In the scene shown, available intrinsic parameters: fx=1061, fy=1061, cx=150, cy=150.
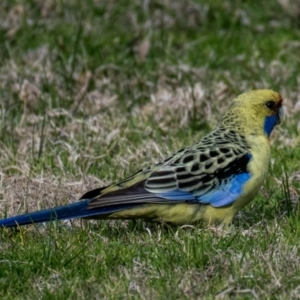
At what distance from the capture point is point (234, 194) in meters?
5.53

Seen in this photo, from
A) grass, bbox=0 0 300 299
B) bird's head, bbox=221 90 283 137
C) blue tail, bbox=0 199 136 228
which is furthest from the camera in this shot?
bird's head, bbox=221 90 283 137

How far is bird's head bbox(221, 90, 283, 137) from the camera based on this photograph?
19.6 feet


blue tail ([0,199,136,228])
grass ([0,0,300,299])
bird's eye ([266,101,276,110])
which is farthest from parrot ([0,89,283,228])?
bird's eye ([266,101,276,110])

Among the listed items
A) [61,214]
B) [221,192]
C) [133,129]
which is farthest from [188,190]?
[133,129]

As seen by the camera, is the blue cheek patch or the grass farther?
the blue cheek patch

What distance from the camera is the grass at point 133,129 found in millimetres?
4809

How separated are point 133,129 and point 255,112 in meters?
1.55

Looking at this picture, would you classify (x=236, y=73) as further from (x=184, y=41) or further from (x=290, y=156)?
(x=290, y=156)

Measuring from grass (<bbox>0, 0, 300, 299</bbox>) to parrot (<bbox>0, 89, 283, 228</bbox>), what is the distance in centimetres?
Answer: 10

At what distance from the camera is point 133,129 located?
7398 millimetres

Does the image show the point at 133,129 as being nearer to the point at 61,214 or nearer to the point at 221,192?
the point at 221,192

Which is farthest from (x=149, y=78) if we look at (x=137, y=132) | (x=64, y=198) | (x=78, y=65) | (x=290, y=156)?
(x=64, y=198)

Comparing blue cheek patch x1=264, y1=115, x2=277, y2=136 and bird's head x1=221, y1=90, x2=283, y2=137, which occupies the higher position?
bird's head x1=221, y1=90, x2=283, y2=137

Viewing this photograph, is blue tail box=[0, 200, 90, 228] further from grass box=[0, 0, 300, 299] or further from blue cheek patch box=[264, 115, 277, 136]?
blue cheek patch box=[264, 115, 277, 136]
